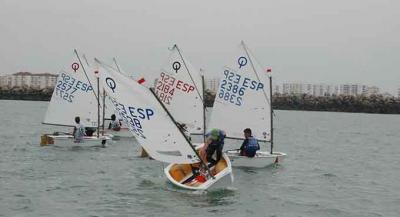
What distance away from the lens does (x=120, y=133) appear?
135 ft

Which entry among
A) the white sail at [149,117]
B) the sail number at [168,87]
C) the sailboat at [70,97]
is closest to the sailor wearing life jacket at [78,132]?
the sailboat at [70,97]

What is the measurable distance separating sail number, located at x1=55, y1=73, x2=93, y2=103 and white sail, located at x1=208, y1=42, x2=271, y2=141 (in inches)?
396

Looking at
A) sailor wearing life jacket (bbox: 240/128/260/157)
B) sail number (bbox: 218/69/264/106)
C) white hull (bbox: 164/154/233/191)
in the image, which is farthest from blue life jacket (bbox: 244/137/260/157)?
white hull (bbox: 164/154/233/191)

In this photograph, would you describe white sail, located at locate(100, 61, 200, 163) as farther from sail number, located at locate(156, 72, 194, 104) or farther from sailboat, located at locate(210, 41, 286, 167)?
sail number, located at locate(156, 72, 194, 104)

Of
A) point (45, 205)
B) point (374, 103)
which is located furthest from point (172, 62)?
point (374, 103)

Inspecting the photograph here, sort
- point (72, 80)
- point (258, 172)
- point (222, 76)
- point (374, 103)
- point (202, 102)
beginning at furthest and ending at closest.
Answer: point (374, 103) → point (72, 80) → point (202, 102) → point (222, 76) → point (258, 172)

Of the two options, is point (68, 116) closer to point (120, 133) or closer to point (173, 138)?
point (120, 133)

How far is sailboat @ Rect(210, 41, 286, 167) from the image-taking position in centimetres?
2762

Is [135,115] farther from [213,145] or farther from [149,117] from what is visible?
[213,145]

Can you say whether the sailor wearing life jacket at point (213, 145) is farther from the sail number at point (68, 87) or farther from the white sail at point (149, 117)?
the sail number at point (68, 87)

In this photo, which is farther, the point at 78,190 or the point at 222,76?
the point at 222,76

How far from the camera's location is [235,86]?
27859mm

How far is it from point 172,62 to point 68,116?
722 centimetres

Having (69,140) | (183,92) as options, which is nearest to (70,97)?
(69,140)
